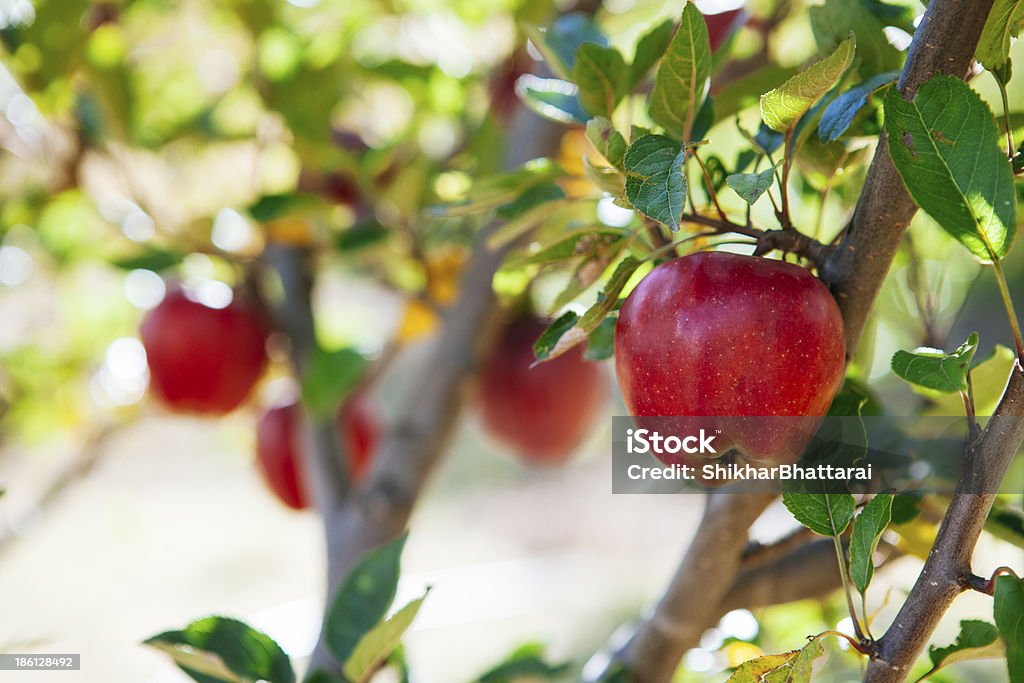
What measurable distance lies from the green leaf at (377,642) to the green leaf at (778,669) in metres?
0.13

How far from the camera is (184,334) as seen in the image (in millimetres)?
783

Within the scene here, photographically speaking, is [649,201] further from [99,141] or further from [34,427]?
[34,427]

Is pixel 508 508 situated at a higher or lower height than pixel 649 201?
lower

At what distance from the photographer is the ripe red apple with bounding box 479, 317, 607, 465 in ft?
2.68

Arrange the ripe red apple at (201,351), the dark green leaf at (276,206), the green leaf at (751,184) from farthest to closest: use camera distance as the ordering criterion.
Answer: the ripe red apple at (201,351)
the dark green leaf at (276,206)
the green leaf at (751,184)

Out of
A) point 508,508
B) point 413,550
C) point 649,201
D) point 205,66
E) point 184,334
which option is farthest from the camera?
point 508,508

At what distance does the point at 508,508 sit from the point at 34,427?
5.37 ft

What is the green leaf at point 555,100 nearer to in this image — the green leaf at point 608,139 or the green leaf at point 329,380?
the green leaf at point 608,139

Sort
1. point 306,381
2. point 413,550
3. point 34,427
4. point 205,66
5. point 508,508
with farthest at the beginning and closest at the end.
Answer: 1. point 508,508
2. point 413,550
3. point 205,66
4. point 34,427
5. point 306,381

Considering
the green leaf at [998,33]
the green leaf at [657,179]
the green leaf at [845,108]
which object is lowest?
the green leaf at [657,179]

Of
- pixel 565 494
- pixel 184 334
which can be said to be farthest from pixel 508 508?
pixel 184 334

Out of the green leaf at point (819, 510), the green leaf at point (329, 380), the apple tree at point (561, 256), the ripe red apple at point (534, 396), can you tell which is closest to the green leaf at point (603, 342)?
the apple tree at point (561, 256)

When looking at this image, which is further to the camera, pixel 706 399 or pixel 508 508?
pixel 508 508

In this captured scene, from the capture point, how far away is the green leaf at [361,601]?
43cm
